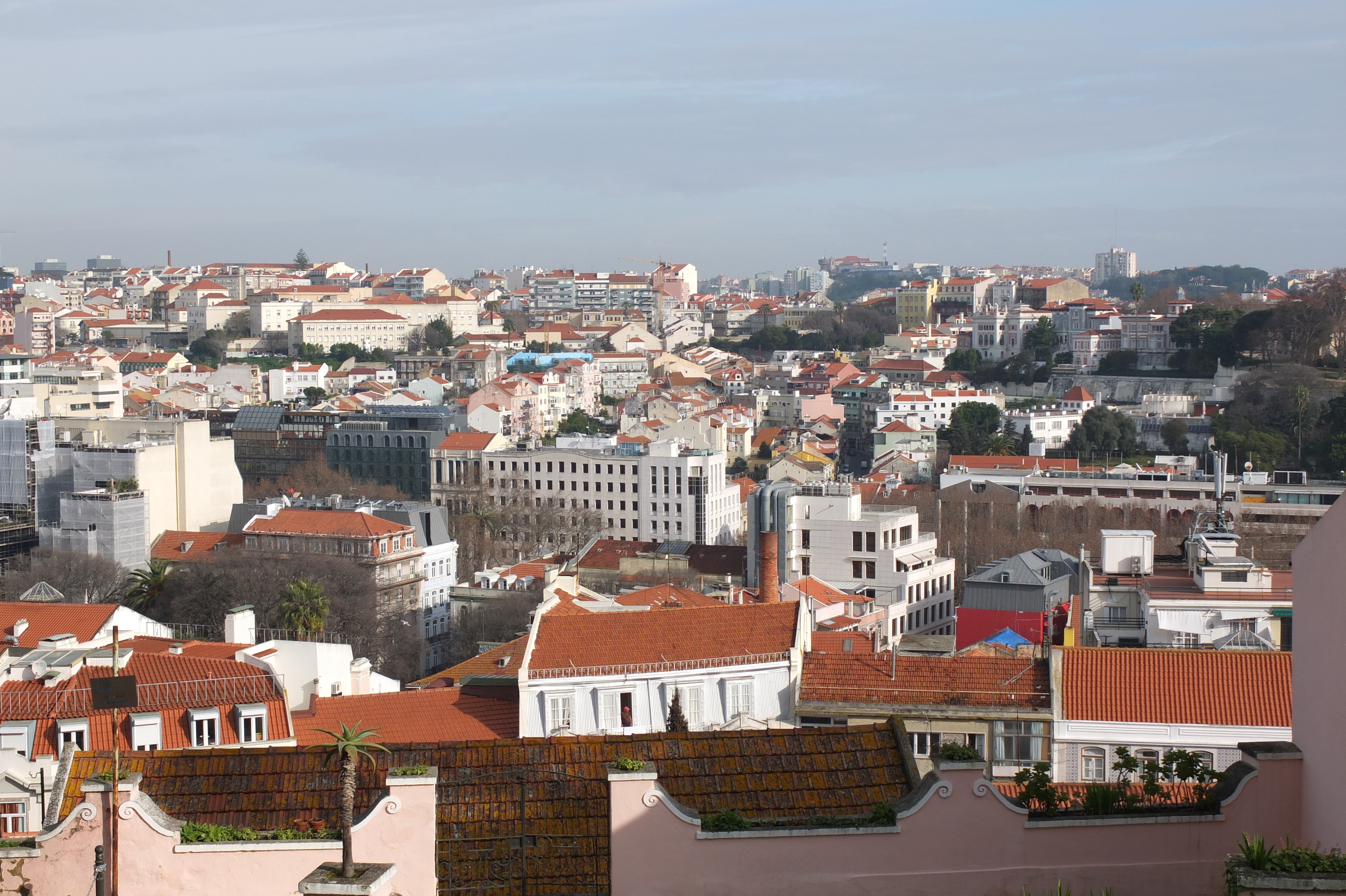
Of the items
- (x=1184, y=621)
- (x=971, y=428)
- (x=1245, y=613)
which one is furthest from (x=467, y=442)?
(x=1245, y=613)

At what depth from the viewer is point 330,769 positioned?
6.93 m

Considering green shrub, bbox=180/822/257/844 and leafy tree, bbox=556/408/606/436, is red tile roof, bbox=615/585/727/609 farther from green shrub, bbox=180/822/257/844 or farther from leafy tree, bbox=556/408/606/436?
leafy tree, bbox=556/408/606/436

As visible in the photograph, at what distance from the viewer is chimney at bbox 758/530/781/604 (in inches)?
843

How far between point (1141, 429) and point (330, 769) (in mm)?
57603

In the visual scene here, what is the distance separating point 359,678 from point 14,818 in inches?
232

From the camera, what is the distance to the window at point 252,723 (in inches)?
493

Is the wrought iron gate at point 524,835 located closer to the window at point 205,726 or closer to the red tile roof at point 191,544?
the window at point 205,726

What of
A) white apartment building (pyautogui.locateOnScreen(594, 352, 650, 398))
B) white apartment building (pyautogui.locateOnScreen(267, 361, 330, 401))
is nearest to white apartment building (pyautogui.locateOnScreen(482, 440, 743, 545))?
white apartment building (pyautogui.locateOnScreen(267, 361, 330, 401))

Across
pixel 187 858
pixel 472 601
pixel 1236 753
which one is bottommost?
pixel 472 601

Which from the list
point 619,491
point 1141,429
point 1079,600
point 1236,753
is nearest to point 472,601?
point 619,491

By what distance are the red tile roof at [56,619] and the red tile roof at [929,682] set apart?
26.6 ft

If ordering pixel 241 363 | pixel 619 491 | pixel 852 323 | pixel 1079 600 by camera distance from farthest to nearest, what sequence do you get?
pixel 852 323 → pixel 241 363 → pixel 619 491 → pixel 1079 600

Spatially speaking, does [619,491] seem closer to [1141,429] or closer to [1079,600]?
[1141,429]

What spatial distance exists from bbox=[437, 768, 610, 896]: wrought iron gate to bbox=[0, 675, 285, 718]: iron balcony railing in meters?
6.57
